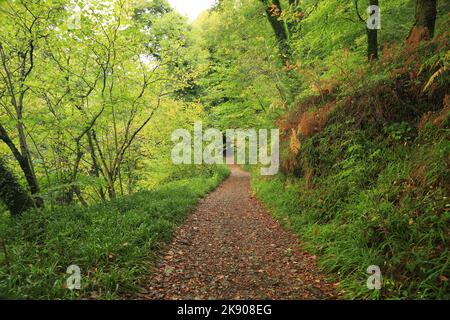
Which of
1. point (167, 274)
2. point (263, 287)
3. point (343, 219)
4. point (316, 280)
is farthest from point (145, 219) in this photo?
point (343, 219)

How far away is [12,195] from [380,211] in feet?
26.5

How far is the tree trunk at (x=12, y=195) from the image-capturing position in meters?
6.31

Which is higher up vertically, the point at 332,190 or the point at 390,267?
the point at 332,190

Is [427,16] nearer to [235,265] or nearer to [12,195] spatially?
[235,265]

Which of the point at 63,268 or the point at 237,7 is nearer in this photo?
the point at 63,268

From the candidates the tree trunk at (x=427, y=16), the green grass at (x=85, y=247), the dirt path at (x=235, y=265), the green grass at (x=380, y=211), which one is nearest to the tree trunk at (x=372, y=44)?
the tree trunk at (x=427, y=16)

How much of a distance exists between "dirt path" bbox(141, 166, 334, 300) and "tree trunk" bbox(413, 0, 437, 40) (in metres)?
5.86

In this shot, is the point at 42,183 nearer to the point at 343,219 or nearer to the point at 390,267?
the point at 343,219

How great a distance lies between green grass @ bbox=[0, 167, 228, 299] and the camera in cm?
352

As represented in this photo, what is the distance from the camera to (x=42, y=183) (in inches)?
357

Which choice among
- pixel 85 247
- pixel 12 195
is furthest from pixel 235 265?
pixel 12 195

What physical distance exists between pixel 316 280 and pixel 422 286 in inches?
56.1
